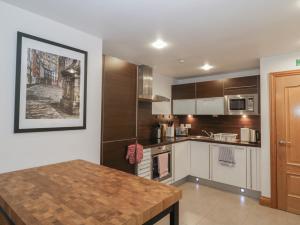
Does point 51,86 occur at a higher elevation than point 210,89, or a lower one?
lower

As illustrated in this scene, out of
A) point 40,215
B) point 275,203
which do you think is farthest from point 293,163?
point 40,215

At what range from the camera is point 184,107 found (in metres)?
4.32

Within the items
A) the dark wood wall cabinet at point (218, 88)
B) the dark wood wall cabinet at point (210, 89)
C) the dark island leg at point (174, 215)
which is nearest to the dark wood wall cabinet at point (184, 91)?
the dark wood wall cabinet at point (218, 88)

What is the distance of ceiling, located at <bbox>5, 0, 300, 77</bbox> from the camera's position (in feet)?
5.26

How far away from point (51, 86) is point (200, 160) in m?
3.08

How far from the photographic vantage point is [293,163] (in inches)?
108

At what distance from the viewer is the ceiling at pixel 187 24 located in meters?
1.60

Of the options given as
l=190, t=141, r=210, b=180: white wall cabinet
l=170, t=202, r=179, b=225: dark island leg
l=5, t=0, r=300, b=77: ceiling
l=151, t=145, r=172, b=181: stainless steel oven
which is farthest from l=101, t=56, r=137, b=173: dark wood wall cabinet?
l=190, t=141, r=210, b=180: white wall cabinet

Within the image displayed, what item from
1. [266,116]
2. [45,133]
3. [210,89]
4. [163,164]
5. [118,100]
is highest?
[210,89]

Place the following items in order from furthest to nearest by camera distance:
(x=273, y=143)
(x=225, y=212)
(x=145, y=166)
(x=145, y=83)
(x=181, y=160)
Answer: (x=181, y=160) → (x=145, y=83) → (x=145, y=166) → (x=273, y=143) → (x=225, y=212)

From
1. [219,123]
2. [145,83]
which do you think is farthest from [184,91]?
[145,83]

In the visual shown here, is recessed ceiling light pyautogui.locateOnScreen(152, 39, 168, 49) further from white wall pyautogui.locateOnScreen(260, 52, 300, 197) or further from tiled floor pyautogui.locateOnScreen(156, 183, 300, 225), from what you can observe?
tiled floor pyautogui.locateOnScreen(156, 183, 300, 225)

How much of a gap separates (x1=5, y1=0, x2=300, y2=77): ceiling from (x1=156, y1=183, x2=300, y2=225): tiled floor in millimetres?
2318

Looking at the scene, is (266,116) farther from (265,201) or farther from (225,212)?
(225,212)
